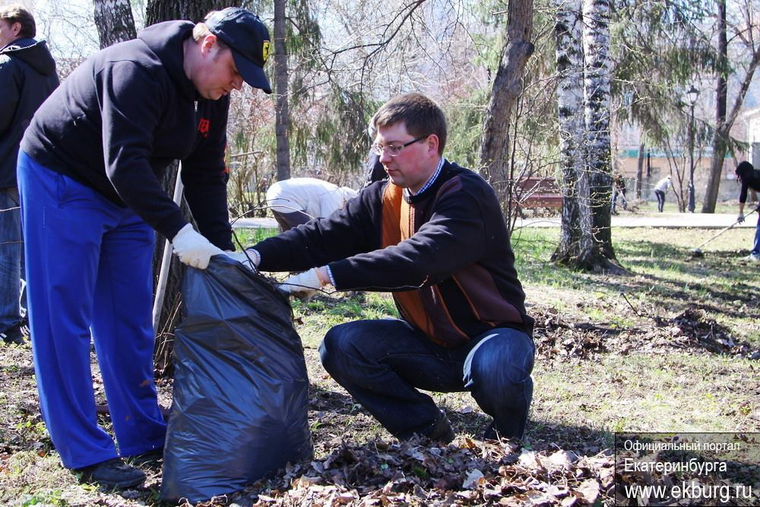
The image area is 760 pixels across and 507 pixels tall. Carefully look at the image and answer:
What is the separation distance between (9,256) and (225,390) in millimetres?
3010

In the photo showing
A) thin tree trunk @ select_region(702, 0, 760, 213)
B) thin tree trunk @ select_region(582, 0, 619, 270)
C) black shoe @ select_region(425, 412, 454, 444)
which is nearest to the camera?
black shoe @ select_region(425, 412, 454, 444)

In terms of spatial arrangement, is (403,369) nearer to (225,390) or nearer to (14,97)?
(225,390)

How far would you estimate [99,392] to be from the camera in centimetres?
416

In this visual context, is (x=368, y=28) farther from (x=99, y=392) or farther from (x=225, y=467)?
(x=225, y=467)

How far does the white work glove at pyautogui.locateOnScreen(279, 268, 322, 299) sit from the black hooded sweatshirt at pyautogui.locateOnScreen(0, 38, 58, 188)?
9.57ft

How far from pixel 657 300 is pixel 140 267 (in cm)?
562

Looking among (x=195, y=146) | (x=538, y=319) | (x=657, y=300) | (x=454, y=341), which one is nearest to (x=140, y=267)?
Result: (x=195, y=146)

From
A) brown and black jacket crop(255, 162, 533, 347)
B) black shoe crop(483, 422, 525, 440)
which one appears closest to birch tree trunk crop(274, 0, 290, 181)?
brown and black jacket crop(255, 162, 533, 347)

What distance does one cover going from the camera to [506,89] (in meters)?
6.28

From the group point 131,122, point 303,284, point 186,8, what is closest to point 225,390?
point 303,284

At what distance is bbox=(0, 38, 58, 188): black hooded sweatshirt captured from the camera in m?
4.76

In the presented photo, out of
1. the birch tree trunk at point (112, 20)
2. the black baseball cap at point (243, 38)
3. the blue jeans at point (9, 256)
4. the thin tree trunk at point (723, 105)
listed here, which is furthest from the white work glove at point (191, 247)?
the thin tree trunk at point (723, 105)

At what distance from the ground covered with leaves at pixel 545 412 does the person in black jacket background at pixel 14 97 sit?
1.91 feet

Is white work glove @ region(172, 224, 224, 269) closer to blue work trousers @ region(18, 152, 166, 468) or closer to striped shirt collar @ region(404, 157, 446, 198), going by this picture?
blue work trousers @ region(18, 152, 166, 468)
